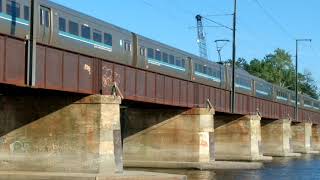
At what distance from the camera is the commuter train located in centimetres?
2748

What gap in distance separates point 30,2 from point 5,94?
8449 mm

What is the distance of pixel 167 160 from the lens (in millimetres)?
48719

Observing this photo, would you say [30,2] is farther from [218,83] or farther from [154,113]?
[218,83]

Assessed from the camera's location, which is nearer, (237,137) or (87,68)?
(87,68)

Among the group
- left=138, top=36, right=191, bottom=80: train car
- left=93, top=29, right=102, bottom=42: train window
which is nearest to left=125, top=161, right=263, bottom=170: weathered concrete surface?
left=138, top=36, right=191, bottom=80: train car

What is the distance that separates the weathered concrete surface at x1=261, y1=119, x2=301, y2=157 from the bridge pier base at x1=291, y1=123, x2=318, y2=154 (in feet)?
43.9

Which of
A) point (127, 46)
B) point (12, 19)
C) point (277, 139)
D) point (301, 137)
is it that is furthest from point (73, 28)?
point (301, 137)

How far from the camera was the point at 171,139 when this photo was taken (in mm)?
49062

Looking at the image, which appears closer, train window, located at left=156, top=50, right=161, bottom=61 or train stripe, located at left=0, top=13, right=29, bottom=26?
train stripe, located at left=0, top=13, right=29, bottom=26

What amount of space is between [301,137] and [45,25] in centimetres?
7367

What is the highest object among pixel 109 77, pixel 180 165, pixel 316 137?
pixel 109 77

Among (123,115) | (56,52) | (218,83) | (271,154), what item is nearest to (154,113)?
(123,115)

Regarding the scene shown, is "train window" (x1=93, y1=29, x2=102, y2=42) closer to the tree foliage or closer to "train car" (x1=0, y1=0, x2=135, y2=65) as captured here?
"train car" (x1=0, y1=0, x2=135, y2=65)

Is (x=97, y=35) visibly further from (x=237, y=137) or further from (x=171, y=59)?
(x=237, y=137)
